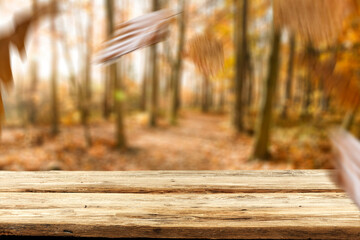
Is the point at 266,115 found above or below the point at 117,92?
below

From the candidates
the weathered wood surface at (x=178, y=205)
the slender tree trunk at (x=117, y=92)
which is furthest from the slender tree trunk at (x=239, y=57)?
the weathered wood surface at (x=178, y=205)

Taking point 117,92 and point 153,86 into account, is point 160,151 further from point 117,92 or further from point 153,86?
point 153,86

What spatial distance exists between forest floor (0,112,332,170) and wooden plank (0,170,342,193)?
426 centimetres

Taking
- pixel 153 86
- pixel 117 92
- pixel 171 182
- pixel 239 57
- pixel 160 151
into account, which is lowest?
pixel 160 151

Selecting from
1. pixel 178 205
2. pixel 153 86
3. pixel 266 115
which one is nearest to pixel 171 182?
pixel 178 205

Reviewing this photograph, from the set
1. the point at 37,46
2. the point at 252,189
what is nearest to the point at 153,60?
the point at 37,46

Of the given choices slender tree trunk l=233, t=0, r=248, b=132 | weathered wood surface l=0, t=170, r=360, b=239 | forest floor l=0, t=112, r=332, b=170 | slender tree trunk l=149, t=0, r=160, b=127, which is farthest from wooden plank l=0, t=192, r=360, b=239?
slender tree trunk l=149, t=0, r=160, b=127

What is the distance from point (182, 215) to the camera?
4.09ft

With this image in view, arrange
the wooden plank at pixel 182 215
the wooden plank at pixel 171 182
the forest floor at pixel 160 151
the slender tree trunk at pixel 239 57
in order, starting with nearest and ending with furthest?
1. the wooden plank at pixel 182 215
2. the wooden plank at pixel 171 182
3. the forest floor at pixel 160 151
4. the slender tree trunk at pixel 239 57

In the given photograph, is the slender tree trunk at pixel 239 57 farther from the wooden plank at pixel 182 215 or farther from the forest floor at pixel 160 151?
the wooden plank at pixel 182 215

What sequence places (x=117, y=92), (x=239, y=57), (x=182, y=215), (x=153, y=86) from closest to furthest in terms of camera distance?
(x=182, y=215)
(x=117, y=92)
(x=239, y=57)
(x=153, y=86)

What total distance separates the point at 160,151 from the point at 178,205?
21.5 ft

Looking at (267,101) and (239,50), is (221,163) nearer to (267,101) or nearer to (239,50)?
(267,101)

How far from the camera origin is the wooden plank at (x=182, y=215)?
115 cm
